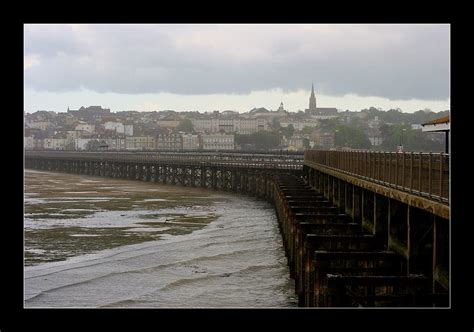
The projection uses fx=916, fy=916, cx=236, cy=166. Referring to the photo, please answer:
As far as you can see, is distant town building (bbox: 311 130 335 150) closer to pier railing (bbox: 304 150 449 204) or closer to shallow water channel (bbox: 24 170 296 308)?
shallow water channel (bbox: 24 170 296 308)

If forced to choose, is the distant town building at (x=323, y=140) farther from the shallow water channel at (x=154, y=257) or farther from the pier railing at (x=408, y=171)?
the pier railing at (x=408, y=171)

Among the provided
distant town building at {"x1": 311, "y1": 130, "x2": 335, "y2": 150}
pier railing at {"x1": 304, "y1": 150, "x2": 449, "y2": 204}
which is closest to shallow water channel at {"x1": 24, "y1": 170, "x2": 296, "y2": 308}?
pier railing at {"x1": 304, "y1": 150, "x2": 449, "y2": 204}

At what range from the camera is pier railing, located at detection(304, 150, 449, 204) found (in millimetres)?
13891

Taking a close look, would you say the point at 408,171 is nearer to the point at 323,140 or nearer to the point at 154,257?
the point at 154,257

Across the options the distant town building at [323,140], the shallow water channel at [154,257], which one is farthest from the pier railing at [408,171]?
the distant town building at [323,140]

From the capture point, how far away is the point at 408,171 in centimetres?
1711

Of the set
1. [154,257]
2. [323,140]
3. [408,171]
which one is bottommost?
[154,257]

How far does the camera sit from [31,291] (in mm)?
21812

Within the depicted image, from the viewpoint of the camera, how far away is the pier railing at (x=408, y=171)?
13891 mm

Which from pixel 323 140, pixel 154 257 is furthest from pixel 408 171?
pixel 323 140

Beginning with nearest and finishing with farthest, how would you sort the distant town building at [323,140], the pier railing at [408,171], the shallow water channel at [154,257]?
the pier railing at [408,171] → the shallow water channel at [154,257] → the distant town building at [323,140]
